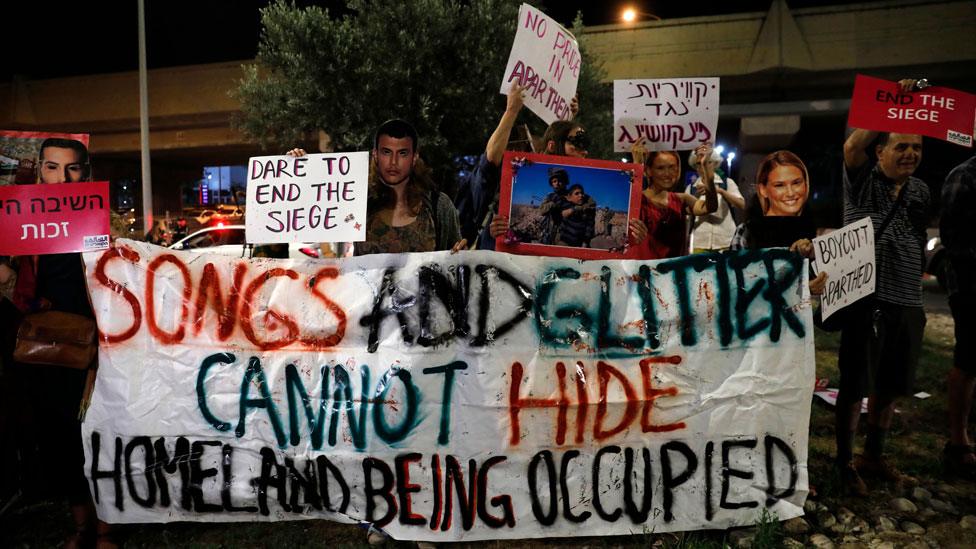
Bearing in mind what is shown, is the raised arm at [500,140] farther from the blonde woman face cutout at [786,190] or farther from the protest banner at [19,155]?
the protest banner at [19,155]

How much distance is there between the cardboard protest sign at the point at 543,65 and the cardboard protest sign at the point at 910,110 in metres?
1.59

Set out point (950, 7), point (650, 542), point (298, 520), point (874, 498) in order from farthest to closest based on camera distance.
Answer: point (950, 7)
point (874, 498)
point (298, 520)
point (650, 542)

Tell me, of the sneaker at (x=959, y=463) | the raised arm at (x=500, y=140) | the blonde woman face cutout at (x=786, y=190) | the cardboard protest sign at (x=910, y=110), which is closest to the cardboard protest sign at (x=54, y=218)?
the raised arm at (x=500, y=140)

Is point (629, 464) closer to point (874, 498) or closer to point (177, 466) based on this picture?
point (874, 498)

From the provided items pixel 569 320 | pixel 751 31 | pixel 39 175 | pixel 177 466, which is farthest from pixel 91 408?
pixel 751 31

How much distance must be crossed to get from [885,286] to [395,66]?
1071cm

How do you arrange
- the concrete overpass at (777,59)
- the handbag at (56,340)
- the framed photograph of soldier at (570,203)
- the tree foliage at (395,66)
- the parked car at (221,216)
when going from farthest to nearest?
the parked car at (221,216) < the concrete overpass at (777,59) < the tree foliage at (395,66) < the framed photograph of soldier at (570,203) < the handbag at (56,340)

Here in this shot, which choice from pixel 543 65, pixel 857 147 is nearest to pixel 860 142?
pixel 857 147

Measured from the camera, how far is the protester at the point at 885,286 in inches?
129

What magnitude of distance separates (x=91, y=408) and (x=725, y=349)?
310cm

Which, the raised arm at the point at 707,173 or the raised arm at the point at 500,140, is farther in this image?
the raised arm at the point at 707,173

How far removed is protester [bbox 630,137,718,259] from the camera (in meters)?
3.64

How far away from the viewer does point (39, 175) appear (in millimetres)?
2859

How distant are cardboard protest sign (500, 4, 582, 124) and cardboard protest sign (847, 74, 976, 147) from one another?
159 centimetres
